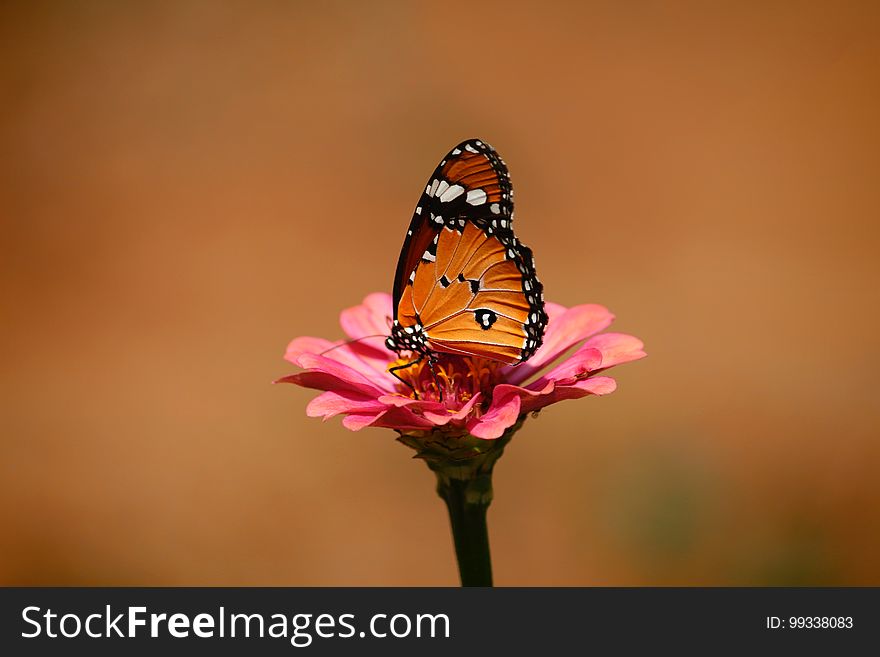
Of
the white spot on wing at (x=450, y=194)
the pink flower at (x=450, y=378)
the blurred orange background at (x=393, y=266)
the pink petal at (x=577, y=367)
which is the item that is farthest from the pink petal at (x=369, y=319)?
the blurred orange background at (x=393, y=266)

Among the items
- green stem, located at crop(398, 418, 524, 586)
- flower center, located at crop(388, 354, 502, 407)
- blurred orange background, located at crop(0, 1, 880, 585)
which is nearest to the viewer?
green stem, located at crop(398, 418, 524, 586)

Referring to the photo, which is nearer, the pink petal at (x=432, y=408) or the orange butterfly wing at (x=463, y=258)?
the pink petal at (x=432, y=408)

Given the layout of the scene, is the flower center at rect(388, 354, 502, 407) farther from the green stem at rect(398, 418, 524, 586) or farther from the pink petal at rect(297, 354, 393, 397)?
the green stem at rect(398, 418, 524, 586)

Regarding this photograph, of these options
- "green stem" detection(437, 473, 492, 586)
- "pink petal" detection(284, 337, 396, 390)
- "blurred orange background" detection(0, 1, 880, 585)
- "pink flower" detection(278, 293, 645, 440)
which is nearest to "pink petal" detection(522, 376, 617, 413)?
"pink flower" detection(278, 293, 645, 440)

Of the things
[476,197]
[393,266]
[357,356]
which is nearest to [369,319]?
[357,356]

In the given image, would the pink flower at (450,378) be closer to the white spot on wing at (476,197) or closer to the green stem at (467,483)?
the green stem at (467,483)

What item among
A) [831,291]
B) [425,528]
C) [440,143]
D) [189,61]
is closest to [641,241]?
[831,291]

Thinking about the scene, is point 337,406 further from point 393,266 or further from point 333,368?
point 393,266
